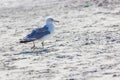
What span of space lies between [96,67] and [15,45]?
147 inches

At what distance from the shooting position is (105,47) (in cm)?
1266

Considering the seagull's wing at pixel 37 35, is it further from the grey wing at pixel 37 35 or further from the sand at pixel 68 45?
the sand at pixel 68 45

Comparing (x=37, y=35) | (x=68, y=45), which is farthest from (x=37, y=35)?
(x=68, y=45)

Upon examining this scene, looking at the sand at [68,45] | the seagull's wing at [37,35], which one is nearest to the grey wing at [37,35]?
the seagull's wing at [37,35]

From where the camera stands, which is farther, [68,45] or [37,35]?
[68,45]

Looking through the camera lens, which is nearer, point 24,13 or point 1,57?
point 1,57

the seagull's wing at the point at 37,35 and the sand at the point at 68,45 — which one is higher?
the seagull's wing at the point at 37,35

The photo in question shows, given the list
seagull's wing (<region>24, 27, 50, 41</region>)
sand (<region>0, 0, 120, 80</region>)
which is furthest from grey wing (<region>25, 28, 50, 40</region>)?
sand (<region>0, 0, 120, 80</region>)

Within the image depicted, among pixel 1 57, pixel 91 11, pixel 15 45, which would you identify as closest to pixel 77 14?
pixel 91 11

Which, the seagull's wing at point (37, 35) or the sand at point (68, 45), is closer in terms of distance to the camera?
the sand at point (68, 45)

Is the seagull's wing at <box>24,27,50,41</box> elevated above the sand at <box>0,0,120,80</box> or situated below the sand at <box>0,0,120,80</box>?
above

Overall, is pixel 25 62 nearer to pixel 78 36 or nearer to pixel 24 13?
pixel 78 36

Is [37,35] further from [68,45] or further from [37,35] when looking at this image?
[68,45]

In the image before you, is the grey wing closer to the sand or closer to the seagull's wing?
the seagull's wing
